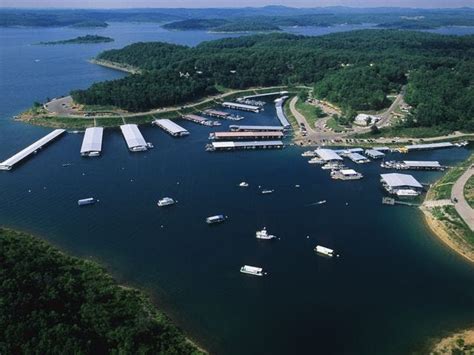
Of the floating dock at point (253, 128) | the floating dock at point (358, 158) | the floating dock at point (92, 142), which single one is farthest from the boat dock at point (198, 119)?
the floating dock at point (358, 158)

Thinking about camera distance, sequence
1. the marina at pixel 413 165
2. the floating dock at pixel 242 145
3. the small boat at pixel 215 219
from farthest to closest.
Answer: the floating dock at pixel 242 145, the marina at pixel 413 165, the small boat at pixel 215 219

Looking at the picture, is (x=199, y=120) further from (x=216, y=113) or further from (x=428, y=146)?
(x=428, y=146)

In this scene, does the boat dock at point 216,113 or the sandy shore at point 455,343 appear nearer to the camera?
the sandy shore at point 455,343

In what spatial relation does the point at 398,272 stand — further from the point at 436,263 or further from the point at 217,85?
the point at 217,85

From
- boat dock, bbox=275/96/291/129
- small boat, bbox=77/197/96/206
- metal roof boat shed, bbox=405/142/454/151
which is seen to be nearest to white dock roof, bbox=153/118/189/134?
boat dock, bbox=275/96/291/129

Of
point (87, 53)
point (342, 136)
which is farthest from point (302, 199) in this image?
point (87, 53)

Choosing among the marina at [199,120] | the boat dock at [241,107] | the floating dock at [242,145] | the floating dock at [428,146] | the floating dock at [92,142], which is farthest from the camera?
the boat dock at [241,107]

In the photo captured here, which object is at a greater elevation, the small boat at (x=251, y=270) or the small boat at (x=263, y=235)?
the small boat at (x=251, y=270)

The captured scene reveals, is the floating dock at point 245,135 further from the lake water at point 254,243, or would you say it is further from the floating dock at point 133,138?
the floating dock at point 133,138
